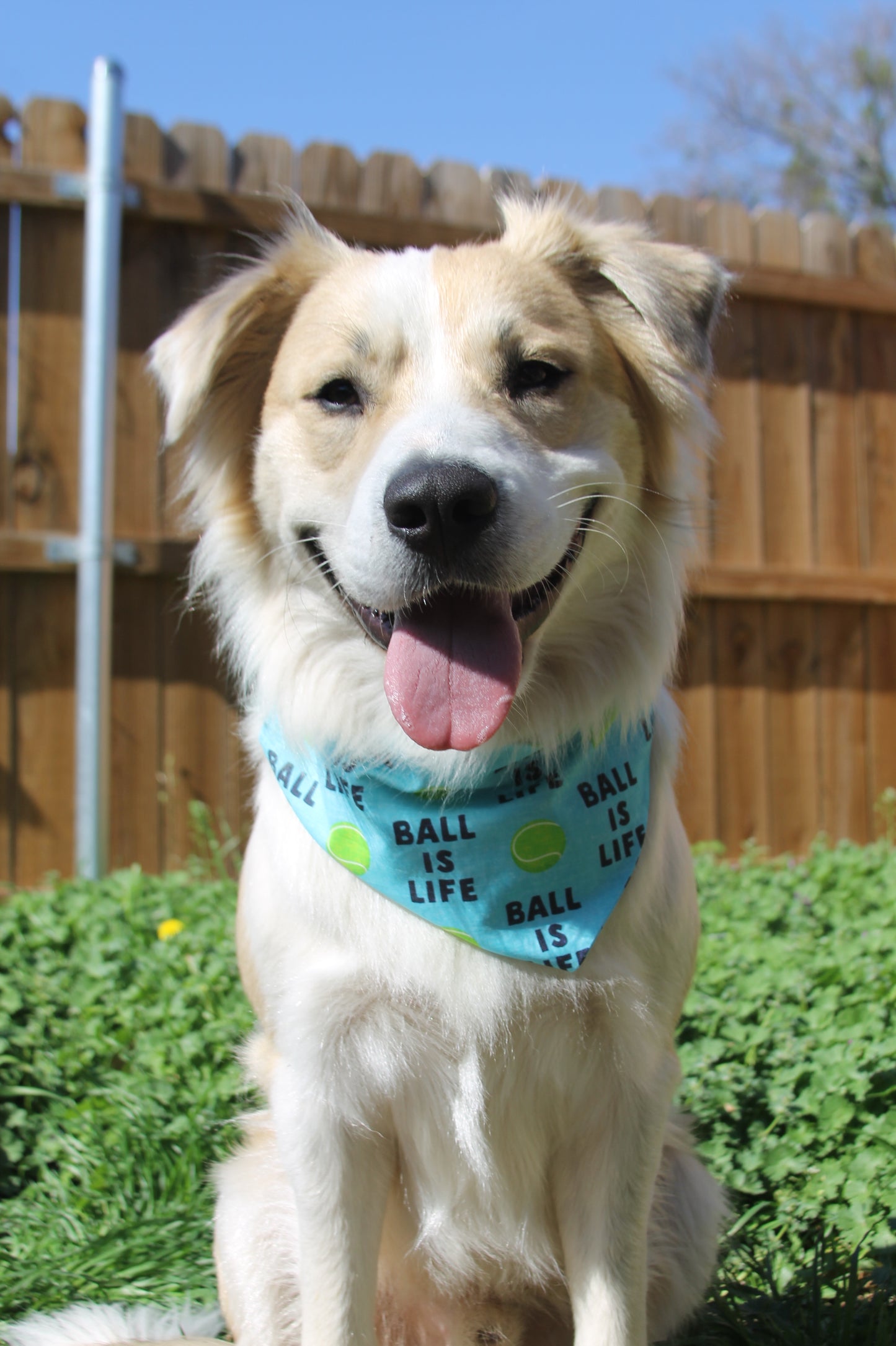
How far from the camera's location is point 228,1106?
9.82 feet

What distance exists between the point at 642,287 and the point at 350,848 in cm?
122

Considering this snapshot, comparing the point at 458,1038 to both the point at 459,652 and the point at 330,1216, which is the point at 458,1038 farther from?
the point at 459,652

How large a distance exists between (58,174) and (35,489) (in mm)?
1311

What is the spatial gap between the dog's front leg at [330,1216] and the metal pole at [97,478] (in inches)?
117

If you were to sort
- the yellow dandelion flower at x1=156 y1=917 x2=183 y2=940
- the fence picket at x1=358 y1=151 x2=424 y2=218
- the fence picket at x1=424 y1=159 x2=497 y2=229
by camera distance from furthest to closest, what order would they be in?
1. the fence picket at x1=424 y1=159 x2=497 y2=229
2. the fence picket at x1=358 y1=151 x2=424 y2=218
3. the yellow dandelion flower at x1=156 y1=917 x2=183 y2=940

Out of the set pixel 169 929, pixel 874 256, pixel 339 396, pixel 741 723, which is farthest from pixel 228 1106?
pixel 874 256

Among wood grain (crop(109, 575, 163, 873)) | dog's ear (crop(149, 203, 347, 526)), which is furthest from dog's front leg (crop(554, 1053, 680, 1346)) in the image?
wood grain (crop(109, 575, 163, 873))

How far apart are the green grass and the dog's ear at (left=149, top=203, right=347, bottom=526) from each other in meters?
1.57

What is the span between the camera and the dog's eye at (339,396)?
7.21ft

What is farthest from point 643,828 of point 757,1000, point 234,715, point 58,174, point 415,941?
point 58,174

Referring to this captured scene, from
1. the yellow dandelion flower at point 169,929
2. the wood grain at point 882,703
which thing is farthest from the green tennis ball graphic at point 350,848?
the wood grain at point 882,703

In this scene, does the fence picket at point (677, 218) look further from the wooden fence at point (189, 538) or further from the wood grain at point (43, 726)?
the wood grain at point (43, 726)

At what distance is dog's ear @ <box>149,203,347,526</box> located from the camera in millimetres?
2352

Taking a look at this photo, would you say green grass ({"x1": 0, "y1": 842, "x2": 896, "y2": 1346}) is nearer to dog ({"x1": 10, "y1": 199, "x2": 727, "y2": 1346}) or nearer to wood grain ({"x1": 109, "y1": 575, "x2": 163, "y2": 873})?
dog ({"x1": 10, "y1": 199, "x2": 727, "y2": 1346})
